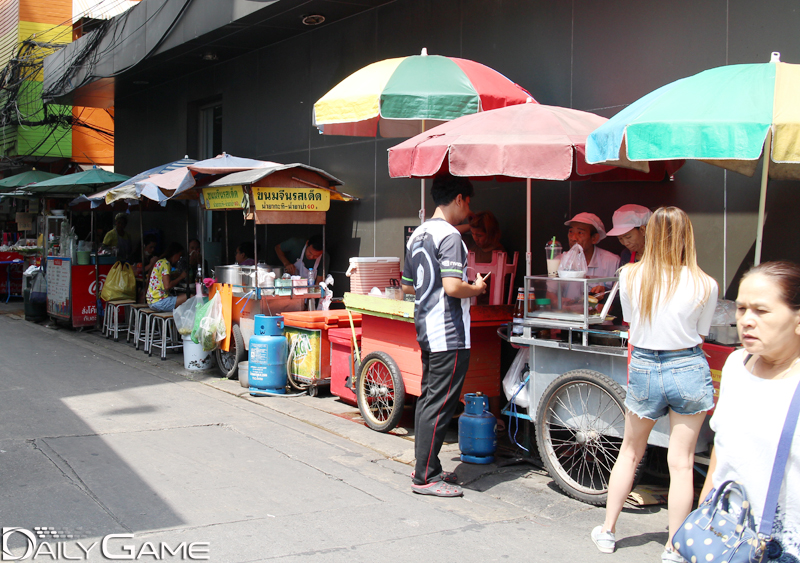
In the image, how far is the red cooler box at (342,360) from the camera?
25.2ft

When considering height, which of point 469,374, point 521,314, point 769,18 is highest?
point 769,18

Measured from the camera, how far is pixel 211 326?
30.4ft

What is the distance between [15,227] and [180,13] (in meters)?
15.0

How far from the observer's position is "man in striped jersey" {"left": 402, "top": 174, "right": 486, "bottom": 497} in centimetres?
505

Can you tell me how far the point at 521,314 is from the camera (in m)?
5.78

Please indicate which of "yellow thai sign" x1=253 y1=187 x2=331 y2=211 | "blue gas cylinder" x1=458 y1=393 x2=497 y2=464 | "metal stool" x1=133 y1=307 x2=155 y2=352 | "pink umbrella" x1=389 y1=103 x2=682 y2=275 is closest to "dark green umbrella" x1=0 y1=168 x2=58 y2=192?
"metal stool" x1=133 y1=307 x2=155 y2=352

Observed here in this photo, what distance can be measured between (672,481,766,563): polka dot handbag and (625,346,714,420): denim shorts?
1543mm

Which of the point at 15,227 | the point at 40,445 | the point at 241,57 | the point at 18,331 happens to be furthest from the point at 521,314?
the point at 15,227

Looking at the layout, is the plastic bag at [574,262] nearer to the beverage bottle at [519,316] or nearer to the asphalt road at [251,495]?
the beverage bottle at [519,316]

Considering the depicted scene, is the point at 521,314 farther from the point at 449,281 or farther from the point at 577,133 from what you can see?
the point at 577,133

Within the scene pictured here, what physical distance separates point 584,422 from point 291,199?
16.8ft

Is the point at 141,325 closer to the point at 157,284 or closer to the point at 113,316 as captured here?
the point at 157,284

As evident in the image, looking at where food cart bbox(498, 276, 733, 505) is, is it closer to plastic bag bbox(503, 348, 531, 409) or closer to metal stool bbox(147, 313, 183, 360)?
plastic bag bbox(503, 348, 531, 409)
